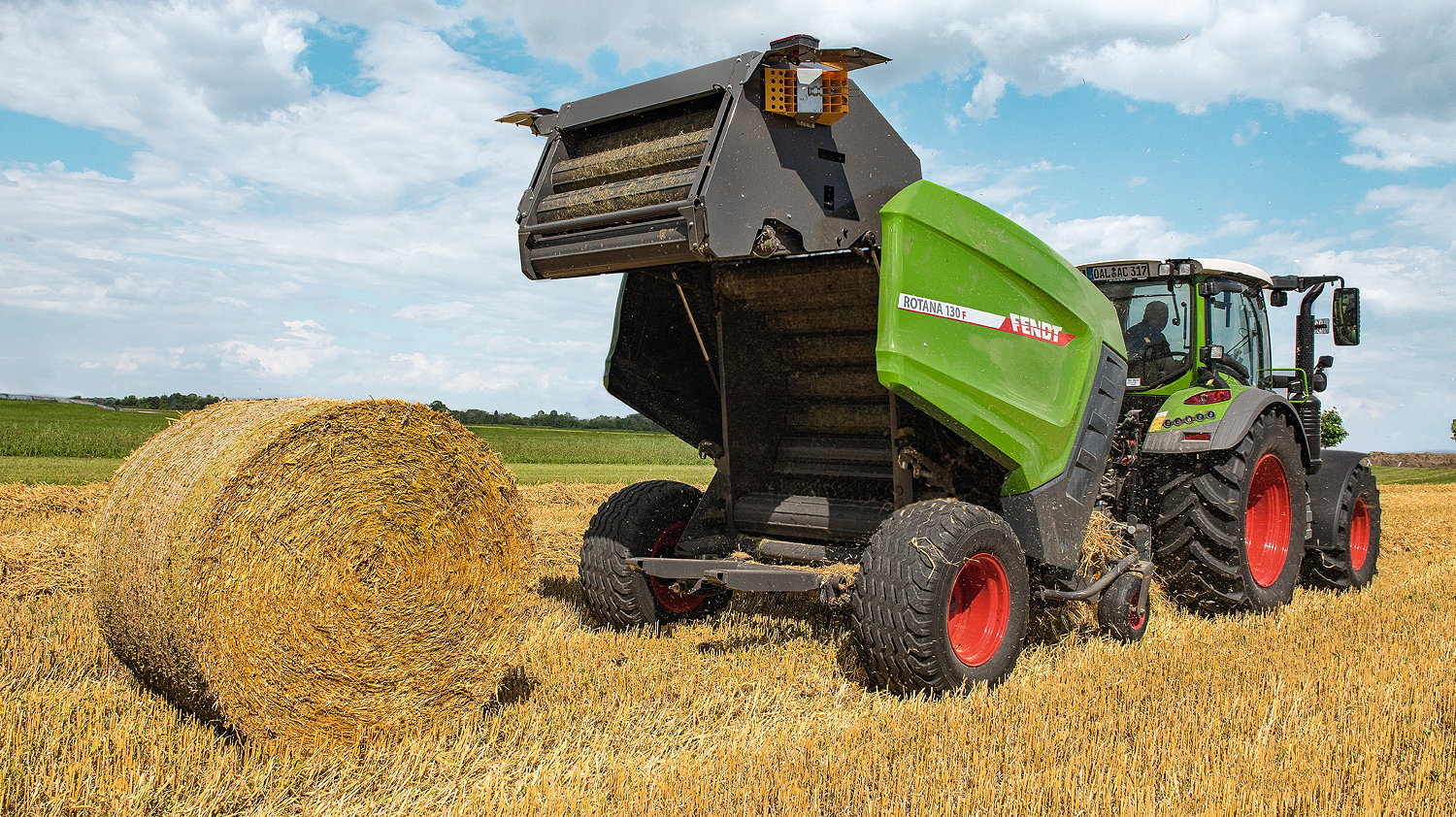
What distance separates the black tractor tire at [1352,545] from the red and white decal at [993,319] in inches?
136

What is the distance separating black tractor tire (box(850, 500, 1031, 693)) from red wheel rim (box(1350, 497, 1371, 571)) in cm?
454

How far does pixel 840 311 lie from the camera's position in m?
5.33

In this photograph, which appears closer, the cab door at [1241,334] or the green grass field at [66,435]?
the cab door at [1241,334]

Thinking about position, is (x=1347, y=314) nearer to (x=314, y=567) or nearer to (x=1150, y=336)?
(x=1150, y=336)

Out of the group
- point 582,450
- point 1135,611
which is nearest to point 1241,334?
point 1135,611

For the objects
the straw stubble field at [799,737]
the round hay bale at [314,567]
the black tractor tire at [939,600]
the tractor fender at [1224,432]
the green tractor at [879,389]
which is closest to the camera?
the straw stubble field at [799,737]

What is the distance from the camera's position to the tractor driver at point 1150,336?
6621 mm

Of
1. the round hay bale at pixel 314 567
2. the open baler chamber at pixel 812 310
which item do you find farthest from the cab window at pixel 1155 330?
the round hay bale at pixel 314 567

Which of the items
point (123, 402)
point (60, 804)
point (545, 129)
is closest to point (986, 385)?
point (545, 129)

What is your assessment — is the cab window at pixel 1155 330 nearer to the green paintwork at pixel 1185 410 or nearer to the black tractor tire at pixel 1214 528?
the green paintwork at pixel 1185 410

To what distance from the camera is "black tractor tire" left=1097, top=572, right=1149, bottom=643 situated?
530 cm

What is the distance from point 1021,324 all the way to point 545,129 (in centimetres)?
240

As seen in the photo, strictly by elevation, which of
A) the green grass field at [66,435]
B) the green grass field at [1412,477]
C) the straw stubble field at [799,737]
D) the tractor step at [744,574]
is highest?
the green grass field at [66,435]

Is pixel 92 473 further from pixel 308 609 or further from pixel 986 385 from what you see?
pixel 986 385
